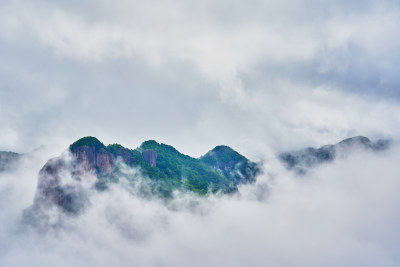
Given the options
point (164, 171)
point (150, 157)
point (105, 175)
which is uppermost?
point (150, 157)

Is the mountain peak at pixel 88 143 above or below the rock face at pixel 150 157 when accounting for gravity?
below

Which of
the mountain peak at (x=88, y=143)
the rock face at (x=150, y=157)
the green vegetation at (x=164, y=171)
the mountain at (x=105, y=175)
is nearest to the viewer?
the mountain at (x=105, y=175)

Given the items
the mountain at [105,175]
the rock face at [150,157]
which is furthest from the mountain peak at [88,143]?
the rock face at [150,157]

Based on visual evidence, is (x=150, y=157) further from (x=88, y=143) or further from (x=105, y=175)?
(x=88, y=143)

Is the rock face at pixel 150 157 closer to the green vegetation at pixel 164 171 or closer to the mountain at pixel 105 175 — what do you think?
the mountain at pixel 105 175

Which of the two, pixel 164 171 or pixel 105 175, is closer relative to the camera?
pixel 105 175

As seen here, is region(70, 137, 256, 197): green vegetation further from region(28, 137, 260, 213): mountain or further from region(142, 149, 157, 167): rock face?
region(142, 149, 157, 167): rock face

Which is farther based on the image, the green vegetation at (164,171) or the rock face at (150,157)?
the rock face at (150,157)

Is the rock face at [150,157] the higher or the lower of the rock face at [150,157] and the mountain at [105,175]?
the higher

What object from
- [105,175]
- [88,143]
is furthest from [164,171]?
[88,143]

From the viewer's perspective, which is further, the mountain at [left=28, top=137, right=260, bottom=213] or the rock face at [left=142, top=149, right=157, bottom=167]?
the rock face at [left=142, top=149, right=157, bottom=167]

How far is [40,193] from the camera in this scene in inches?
4820

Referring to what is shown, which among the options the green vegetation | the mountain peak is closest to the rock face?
the green vegetation

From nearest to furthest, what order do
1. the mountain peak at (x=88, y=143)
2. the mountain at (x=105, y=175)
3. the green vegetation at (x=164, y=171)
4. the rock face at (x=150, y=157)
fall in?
the mountain at (x=105, y=175)
the mountain peak at (x=88, y=143)
the green vegetation at (x=164, y=171)
the rock face at (x=150, y=157)
